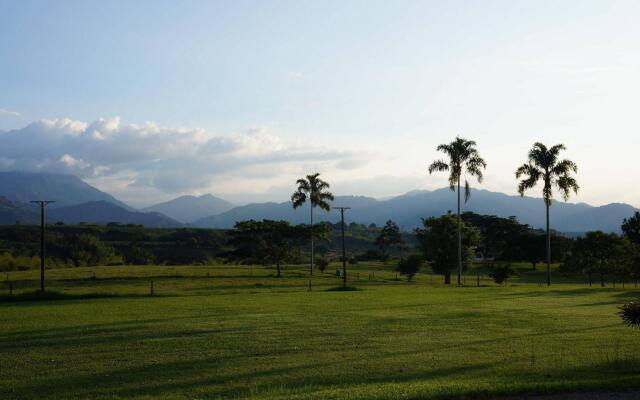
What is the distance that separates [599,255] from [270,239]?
48.8m

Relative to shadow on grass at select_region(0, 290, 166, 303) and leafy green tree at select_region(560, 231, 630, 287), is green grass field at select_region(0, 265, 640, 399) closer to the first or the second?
shadow on grass at select_region(0, 290, 166, 303)

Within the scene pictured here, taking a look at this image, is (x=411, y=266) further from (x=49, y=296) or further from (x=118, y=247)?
(x=118, y=247)

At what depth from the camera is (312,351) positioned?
18.5m

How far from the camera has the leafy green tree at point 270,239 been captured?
279 feet

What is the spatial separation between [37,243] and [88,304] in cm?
10969

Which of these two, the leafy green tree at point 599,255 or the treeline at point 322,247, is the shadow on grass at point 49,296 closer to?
the treeline at point 322,247

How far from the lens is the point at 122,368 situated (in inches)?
635

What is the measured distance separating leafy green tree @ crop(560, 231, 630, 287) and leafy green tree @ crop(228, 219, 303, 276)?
40891 mm

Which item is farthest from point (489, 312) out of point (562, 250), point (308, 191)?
point (562, 250)

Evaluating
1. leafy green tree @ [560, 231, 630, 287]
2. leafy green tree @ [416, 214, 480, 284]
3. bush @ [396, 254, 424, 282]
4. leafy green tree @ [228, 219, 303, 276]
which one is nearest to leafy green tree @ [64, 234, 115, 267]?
leafy green tree @ [228, 219, 303, 276]

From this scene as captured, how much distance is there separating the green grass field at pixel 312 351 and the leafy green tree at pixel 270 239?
2014 inches

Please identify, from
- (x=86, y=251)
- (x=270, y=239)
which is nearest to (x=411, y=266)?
(x=270, y=239)

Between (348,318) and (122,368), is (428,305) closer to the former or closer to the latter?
(348,318)

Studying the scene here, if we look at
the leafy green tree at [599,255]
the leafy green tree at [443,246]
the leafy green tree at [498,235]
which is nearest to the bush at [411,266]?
the leafy green tree at [443,246]
